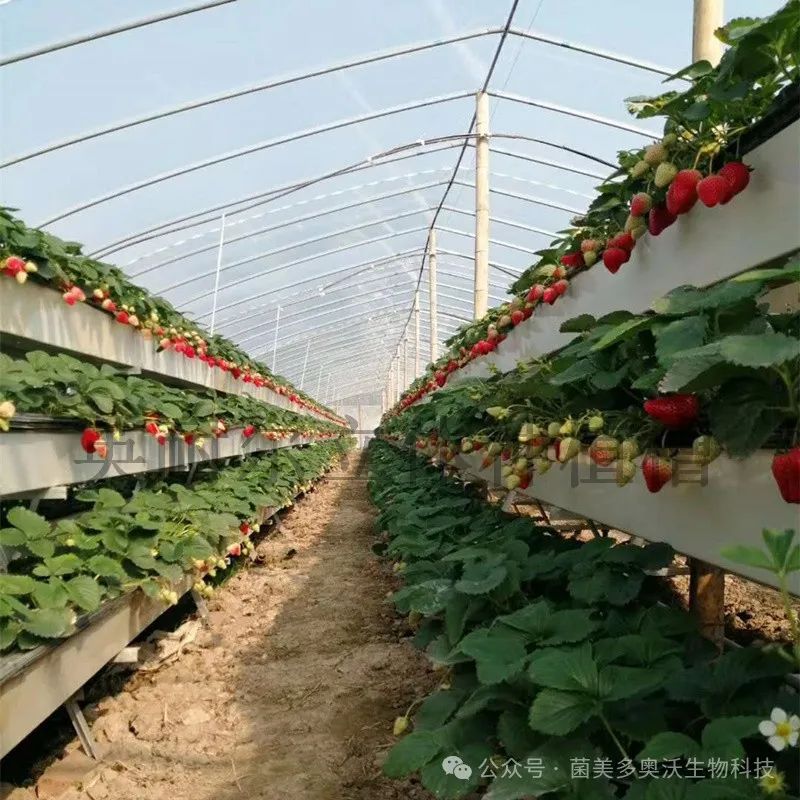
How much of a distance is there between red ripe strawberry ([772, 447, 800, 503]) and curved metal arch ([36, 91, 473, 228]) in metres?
7.68

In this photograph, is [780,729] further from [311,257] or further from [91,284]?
[311,257]

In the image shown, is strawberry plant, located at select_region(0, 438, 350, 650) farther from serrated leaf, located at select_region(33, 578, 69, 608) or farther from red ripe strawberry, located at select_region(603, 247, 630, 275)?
red ripe strawberry, located at select_region(603, 247, 630, 275)

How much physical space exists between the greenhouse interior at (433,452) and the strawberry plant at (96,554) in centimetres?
2

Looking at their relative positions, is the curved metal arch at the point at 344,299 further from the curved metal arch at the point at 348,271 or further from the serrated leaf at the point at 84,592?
the serrated leaf at the point at 84,592

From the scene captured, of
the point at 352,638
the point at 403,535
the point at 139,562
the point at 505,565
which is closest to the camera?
the point at 505,565

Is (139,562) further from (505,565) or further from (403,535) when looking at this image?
(505,565)

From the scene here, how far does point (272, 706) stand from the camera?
301 centimetres

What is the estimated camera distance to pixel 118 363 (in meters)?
4.68

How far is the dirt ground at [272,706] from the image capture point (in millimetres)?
2381

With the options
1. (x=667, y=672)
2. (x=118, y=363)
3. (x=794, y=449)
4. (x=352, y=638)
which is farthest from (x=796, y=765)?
(x=118, y=363)

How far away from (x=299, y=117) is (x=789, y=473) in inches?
300

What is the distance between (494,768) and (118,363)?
13.2 feet

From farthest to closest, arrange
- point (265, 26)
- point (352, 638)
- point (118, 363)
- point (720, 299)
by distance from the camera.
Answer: point (265, 26) < point (118, 363) < point (352, 638) < point (720, 299)

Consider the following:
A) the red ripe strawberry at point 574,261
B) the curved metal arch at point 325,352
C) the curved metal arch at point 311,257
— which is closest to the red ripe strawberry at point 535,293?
the red ripe strawberry at point 574,261
